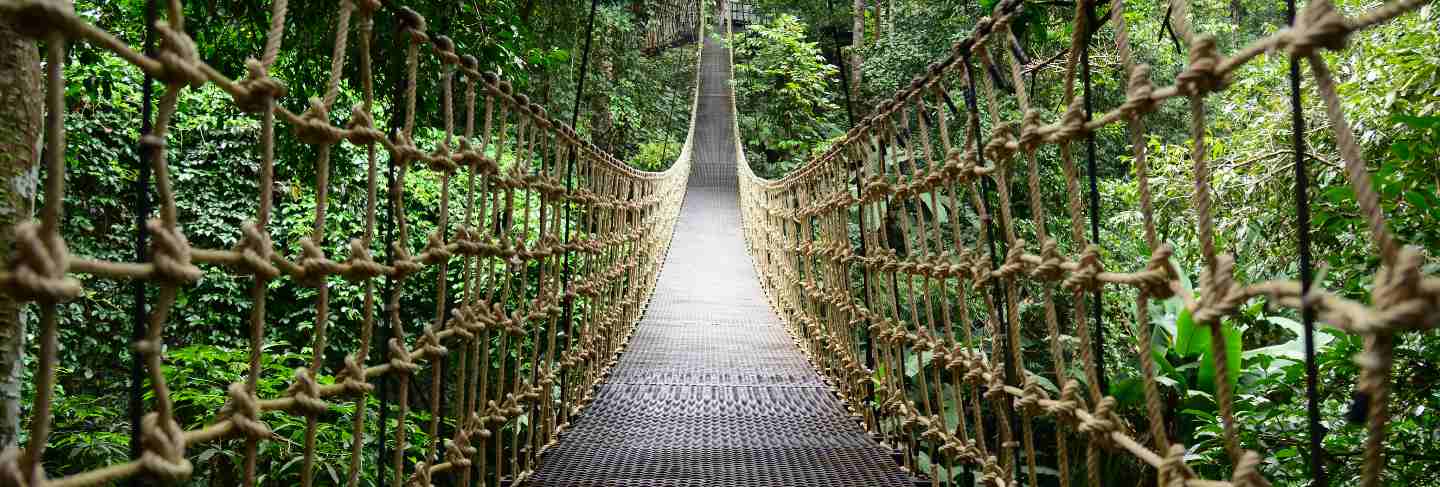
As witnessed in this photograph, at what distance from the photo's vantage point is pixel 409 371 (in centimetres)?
82

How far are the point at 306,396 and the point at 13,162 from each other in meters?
0.59

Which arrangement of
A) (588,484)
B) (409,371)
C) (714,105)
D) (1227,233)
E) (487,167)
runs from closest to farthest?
(409,371) → (487,167) → (588,484) → (1227,233) → (714,105)

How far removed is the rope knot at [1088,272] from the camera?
26.3 inches

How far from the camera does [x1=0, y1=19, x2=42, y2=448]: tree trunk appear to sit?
3.07ft

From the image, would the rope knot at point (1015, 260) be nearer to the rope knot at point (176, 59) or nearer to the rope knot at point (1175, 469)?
the rope knot at point (1175, 469)

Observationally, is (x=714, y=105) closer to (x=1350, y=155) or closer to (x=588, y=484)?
(x=588, y=484)

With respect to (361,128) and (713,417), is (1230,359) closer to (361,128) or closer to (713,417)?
(713,417)

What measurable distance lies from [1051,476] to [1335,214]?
6.94 feet

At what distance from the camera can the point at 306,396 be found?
67cm

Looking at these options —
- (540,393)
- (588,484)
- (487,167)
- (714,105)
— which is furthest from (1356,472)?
(714,105)

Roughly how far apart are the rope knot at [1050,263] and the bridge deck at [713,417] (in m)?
0.71

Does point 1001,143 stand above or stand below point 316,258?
above

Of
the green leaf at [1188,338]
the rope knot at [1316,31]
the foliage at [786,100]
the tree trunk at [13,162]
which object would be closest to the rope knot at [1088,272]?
the rope knot at [1316,31]

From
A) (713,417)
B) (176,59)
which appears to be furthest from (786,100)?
(176,59)
